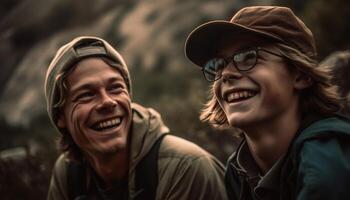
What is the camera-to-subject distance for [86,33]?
11.6 metres

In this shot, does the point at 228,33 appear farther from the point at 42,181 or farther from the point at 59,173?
the point at 42,181

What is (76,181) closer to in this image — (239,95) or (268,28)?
(239,95)

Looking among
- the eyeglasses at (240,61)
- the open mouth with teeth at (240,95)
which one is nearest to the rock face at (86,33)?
the eyeglasses at (240,61)

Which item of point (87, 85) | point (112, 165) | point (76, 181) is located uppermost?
point (87, 85)

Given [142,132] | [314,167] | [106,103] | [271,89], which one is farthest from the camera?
[142,132]

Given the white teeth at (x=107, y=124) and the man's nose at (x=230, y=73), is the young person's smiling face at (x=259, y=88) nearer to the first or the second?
the man's nose at (x=230, y=73)

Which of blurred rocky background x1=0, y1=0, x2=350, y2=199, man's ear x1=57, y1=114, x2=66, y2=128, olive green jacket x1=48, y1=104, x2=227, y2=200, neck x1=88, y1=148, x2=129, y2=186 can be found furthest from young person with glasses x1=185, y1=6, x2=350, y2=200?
blurred rocky background x1=0, y1=0, x2=350, y2=199

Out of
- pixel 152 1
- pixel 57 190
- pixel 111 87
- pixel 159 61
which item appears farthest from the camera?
pixel 152 1

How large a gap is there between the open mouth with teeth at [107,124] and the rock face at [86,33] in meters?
6.69

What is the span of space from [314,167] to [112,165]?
1.76 metres

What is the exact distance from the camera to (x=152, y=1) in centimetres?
1177

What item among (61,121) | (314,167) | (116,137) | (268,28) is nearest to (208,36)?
(268,28)

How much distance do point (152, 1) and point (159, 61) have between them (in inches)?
59.0

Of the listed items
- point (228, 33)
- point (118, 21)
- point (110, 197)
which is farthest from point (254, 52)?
point (118, 21)
